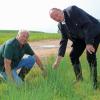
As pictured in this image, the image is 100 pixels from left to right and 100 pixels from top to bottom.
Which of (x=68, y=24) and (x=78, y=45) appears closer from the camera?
(x=68, y=24)

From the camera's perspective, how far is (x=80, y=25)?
27.3 ft

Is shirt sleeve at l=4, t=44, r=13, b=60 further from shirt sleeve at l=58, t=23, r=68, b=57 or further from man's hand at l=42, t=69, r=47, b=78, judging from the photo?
shirt sleeve at l=58, t=23, r=68, b=57

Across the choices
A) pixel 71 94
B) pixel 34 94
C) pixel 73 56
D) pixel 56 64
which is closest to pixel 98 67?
pixel 73 56

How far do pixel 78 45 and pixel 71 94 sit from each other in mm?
1610

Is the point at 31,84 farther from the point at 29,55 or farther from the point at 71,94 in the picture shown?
the point at 29,55

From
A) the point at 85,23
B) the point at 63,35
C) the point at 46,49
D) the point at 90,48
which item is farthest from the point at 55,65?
the point at 46,49

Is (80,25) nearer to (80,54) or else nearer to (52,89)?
(80,54)

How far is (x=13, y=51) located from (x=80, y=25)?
131 centimetres

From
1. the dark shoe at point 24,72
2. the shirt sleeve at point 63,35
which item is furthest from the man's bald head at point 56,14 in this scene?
the dark shoe at point 24,72

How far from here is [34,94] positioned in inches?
264

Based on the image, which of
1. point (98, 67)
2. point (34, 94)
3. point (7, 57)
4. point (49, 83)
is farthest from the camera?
point (98, 67)

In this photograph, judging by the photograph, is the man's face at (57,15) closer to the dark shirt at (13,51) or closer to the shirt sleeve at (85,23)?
the shirt sleeve at (85,23)

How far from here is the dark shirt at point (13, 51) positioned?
8680 mm

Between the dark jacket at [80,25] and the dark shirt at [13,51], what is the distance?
81 centimetres
